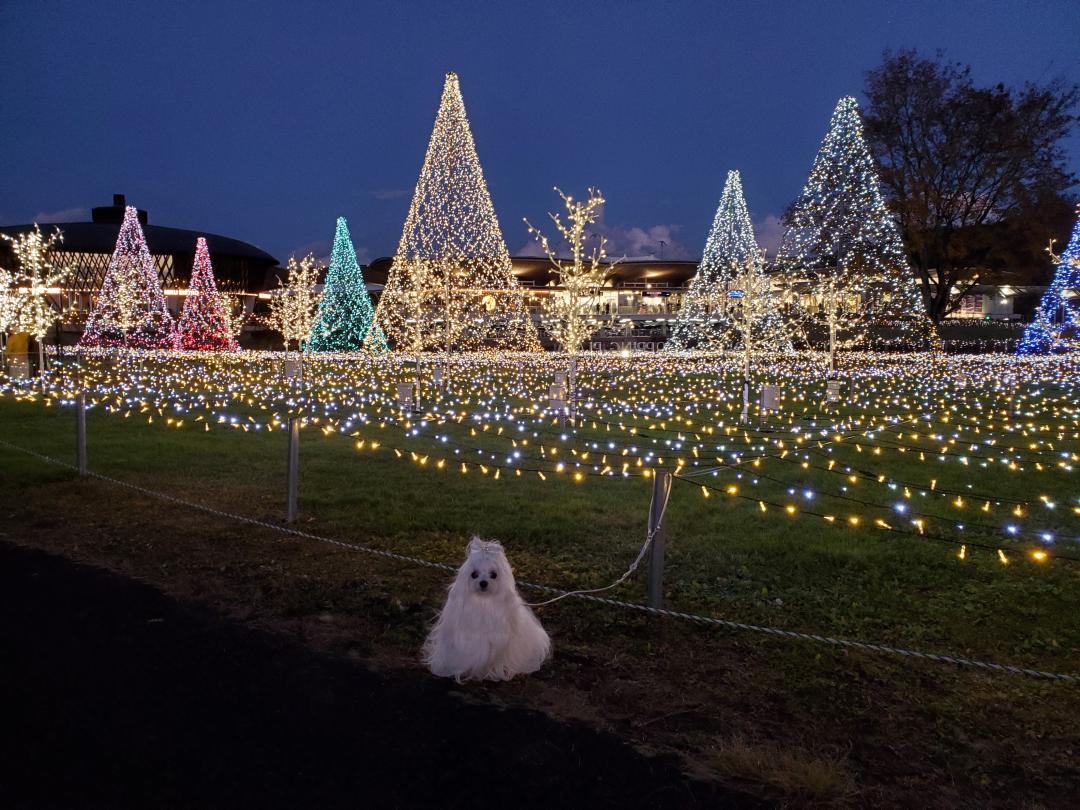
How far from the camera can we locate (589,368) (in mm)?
26625

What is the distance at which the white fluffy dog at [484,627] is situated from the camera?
4105 mm

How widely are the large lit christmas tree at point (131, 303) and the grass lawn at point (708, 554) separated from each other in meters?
22.0

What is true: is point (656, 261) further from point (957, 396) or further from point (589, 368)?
point (957, 396)

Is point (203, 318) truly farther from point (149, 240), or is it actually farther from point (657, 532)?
point (149, 240)

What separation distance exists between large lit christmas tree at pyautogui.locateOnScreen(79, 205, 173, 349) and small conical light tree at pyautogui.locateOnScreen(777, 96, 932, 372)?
27.9 meters

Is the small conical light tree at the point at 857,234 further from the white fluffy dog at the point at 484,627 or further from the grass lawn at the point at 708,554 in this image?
the white fluffy dog at the point at 484,627

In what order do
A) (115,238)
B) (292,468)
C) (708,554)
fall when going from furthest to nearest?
(115,238) → (292,468) → (708,554)

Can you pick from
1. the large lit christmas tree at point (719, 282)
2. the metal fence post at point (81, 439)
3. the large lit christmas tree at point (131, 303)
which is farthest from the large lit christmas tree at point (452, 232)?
the metal fence post at point (81, 439)

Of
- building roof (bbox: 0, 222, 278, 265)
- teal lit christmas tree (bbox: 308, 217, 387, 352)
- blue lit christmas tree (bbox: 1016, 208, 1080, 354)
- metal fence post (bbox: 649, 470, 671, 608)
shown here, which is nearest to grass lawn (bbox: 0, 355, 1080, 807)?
metal fence post (bbox: 649, 470, 671, 608)

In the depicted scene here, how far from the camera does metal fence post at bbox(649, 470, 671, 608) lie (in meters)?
4.98

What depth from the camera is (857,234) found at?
31844mm

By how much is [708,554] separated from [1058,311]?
30778mm

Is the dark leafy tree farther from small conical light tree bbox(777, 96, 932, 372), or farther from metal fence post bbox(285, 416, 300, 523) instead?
metal fence post bbox(285, 416, 300, 523)

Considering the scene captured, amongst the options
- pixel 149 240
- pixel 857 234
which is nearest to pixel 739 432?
pixel 857 234
